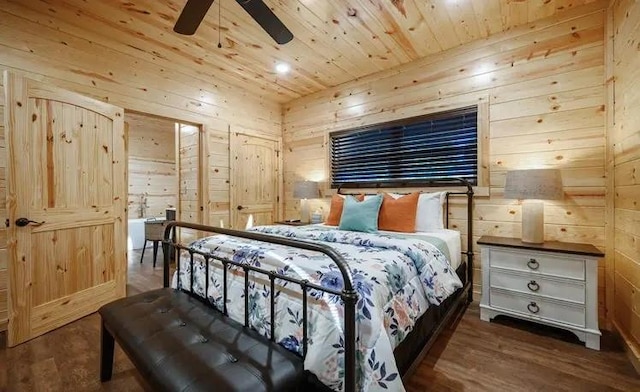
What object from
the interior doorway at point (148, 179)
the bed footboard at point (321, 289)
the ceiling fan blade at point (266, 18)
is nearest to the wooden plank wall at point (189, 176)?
the interior doorway at point (148, 179)

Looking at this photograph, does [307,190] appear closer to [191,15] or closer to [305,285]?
[191,15]

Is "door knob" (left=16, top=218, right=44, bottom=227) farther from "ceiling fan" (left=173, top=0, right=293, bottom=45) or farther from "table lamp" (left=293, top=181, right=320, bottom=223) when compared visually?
"table lamp" (left=293, top=181, right=320, bottom=223)

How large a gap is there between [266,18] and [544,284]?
2750 millimetres

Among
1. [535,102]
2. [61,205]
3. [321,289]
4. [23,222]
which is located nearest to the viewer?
[321,289]

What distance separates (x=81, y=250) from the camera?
2.55 metres

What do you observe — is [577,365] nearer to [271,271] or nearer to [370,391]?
[370,391]

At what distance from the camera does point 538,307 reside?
7.17 ft

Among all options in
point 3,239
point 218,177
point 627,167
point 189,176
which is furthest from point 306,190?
point 627,167

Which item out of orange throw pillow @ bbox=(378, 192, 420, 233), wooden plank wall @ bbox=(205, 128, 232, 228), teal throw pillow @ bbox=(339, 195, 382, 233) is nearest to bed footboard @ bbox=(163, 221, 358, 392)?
teal throw pillow @ bbox=(339, 195, 382, 233)

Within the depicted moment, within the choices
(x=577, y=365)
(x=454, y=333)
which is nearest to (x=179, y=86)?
(x=454, y=333)

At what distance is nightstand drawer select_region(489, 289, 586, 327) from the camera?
2054mm

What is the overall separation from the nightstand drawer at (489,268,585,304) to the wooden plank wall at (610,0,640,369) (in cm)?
27

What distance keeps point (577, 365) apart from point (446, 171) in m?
1.83

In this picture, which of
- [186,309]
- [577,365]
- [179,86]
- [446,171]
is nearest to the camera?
[186,309]
